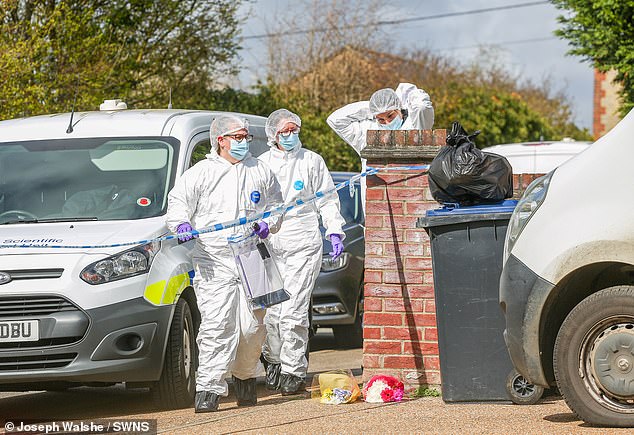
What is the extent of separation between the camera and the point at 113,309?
767cm

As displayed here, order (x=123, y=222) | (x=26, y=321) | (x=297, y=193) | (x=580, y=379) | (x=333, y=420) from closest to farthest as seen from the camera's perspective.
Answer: (x=580, y=379) → (x=333, y=420) → (x=26, y=321) → (x=123, y=222) → (x=297, y=193)

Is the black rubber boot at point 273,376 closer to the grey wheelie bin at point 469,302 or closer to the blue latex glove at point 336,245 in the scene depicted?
the blue latex glove at point 336,245

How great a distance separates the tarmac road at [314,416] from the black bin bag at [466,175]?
1.25 m

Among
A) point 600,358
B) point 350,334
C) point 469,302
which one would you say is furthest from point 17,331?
point 350,334

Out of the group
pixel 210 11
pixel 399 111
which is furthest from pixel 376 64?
pixel 399 111

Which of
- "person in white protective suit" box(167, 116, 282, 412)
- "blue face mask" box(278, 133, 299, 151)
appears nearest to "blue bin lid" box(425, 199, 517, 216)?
"person in white protective suit" box(167, 116, 282, 412)

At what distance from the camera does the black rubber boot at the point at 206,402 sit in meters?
7.86

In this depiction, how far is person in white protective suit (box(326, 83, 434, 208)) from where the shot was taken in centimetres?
939

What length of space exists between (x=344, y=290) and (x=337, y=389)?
13.7 ft

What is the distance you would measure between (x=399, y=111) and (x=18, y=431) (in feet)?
12.6

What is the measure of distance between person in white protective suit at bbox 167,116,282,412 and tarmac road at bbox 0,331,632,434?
26 cm

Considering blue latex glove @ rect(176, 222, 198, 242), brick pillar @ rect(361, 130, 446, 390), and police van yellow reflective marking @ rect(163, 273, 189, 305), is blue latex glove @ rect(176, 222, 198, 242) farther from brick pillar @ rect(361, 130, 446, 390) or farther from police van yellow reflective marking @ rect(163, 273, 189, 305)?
brick pillar @ rect(361, 130, 446, 390)

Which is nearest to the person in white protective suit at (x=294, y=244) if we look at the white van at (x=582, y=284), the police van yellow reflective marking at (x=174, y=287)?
the police van yellow reflective marking at (x=174, y=287)

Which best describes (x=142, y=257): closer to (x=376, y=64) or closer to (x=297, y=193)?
(x=297, y=193)
